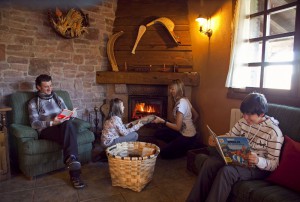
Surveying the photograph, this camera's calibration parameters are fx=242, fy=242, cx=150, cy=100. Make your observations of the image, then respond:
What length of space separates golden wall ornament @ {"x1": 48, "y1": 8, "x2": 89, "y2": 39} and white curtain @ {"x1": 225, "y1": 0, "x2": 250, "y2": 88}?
7.27ft

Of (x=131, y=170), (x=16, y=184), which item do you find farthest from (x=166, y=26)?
(x=16, y=184)

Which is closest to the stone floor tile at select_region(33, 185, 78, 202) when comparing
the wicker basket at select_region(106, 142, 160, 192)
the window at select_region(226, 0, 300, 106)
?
the wicker basket at select_region(106, 142, 160, 192)

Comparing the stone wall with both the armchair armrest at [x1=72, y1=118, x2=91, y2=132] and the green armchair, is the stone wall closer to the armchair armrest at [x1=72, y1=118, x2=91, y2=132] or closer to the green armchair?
the green armchair

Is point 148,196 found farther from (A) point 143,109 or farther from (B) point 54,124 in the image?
(A) point 143,109

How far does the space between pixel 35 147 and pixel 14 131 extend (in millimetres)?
331

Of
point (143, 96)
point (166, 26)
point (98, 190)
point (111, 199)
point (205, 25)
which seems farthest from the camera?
point (143, 96)

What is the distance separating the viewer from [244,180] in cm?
175

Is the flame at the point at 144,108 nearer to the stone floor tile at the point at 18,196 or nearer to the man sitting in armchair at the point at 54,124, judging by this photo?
the man sitting in armchair at the point at 54,124

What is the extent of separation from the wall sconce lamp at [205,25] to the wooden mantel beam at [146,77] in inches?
25.2

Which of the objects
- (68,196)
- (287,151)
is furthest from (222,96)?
(68,196)

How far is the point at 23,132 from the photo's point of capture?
99.5 inches

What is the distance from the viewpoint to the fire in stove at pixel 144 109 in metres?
4.30

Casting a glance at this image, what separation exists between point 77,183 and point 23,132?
0.79 metres

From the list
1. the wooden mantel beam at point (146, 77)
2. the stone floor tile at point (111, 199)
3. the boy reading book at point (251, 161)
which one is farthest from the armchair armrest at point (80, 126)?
the boy reading book at point (251, 161)
